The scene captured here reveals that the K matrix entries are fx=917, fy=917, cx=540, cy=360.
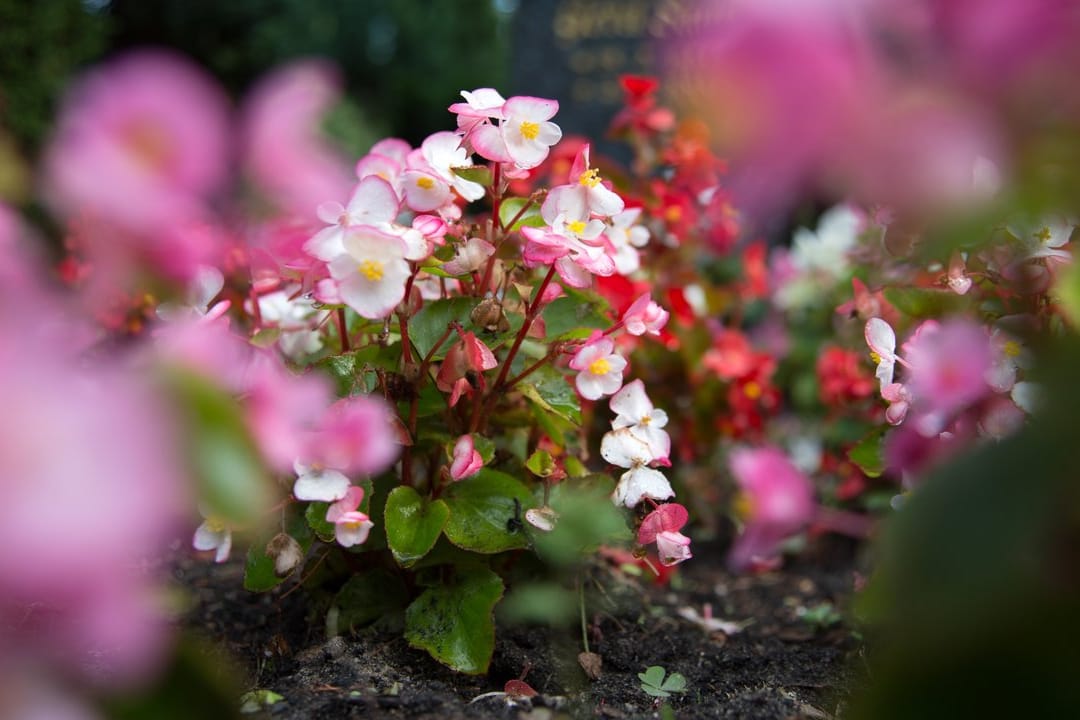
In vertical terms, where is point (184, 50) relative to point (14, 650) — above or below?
below

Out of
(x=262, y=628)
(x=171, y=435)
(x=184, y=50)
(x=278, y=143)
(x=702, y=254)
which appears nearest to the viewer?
Result: (x=171, y=435)

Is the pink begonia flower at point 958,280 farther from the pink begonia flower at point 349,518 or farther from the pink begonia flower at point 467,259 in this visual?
the pink begonia flower at point 349,518

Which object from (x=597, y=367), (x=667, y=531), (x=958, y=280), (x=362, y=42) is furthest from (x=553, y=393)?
(x=362, y=42)

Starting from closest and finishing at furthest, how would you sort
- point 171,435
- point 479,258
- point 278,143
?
point 171,435 < point 278,143 < point 479,258

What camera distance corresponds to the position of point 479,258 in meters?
0.82

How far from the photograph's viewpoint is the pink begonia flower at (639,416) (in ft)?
2.87

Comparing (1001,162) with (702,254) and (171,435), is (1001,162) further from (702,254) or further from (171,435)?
(702,254)

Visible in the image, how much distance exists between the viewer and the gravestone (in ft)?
15.0

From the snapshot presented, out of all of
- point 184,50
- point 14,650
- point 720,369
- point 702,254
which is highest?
point 14,650

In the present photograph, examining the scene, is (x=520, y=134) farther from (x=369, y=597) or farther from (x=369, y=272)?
(x=369, y=597)

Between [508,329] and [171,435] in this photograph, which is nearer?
[171,435]

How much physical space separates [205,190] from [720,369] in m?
1.19

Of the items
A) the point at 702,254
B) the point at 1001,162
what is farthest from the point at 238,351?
the point at 702,254

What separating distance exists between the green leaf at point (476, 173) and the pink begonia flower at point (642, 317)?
19 centimetres
